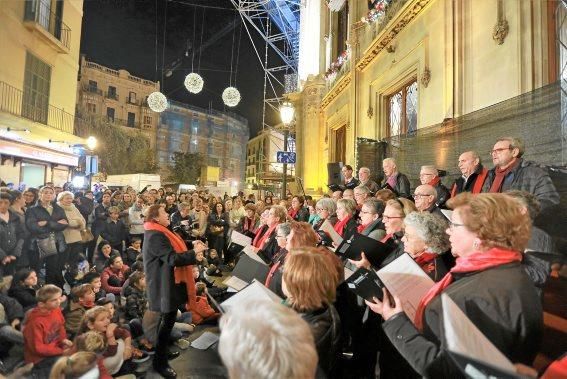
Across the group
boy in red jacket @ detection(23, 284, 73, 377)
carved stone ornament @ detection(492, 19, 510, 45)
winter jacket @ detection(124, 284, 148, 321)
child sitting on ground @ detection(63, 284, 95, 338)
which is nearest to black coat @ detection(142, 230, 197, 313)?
child sitting on ground @ detection(63, 284, 95, 338)

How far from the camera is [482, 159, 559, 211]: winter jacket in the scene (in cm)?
317

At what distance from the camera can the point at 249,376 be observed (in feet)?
3.54

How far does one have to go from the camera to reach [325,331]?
200 centimetres

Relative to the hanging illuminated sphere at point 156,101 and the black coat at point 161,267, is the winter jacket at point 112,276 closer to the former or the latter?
the black coat at point 161,267

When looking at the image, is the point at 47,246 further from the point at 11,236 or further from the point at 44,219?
the point at 11,236

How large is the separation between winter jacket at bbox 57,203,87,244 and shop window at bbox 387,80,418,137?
7364 millimetres

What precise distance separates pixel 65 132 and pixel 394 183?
4778 millimetres

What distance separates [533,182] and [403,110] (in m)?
6.89

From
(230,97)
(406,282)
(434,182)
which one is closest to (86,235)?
(434,182)

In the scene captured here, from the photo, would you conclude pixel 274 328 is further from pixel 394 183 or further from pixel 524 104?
pixel 394 183

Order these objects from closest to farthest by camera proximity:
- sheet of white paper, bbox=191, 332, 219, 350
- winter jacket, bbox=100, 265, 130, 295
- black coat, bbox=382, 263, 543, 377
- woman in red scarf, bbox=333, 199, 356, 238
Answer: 1. black coat, bbox=382, 263, 543, 377
2. woman in red scarf, bbox=333, 199, 356, 238
3. sheet of white paper, bbox=191, 332, 219, 350
4. winter jacket, bbox=100, 265, 130, 295

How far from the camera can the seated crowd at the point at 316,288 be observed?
4.92 ft

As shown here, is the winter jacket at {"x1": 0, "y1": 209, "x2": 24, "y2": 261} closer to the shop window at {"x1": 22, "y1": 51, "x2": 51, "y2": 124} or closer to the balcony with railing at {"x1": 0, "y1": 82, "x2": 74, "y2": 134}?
the balcony with railing at {"x1": 0, "y1": 82, "x2": 74, "y2": 134}

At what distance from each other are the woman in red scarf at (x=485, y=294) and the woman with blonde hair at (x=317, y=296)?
359mm
